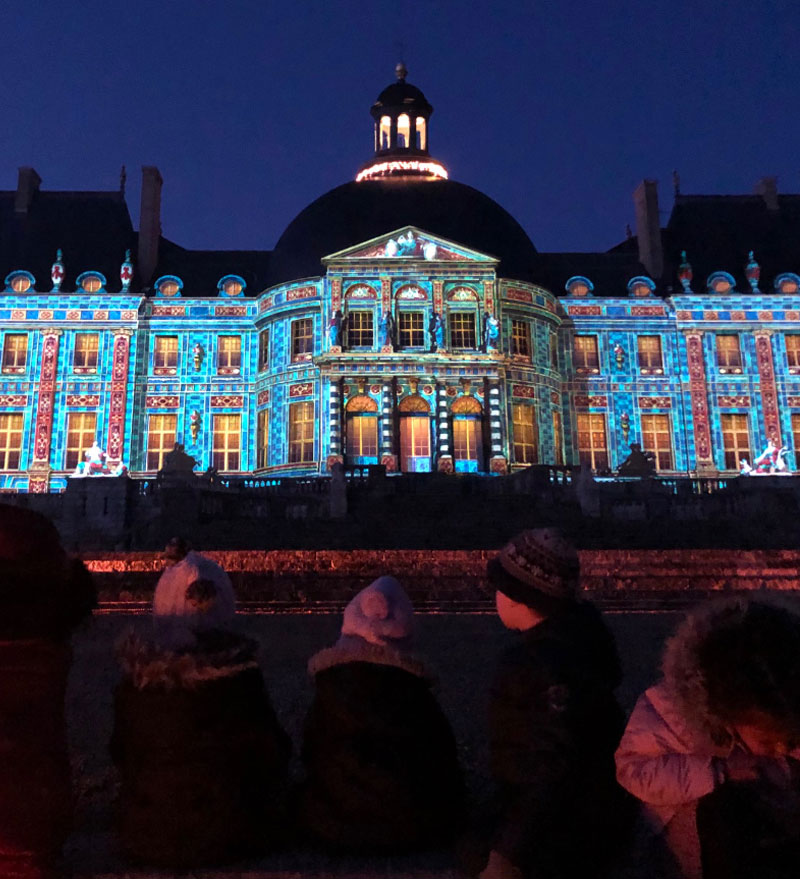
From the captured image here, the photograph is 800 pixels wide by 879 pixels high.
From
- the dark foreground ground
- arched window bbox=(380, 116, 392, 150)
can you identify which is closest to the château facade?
arched window bbox=(380, 116, 392, 150)

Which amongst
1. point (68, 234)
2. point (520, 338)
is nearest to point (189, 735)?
point (520, 338)

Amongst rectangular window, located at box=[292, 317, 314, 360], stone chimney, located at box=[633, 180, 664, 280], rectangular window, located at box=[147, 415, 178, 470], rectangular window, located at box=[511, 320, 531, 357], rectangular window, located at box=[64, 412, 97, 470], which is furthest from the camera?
stone chimney, located at box=[633, 180, 664, 280]

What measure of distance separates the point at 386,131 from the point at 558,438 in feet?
56.2

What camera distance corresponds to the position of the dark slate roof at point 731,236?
38062 mm

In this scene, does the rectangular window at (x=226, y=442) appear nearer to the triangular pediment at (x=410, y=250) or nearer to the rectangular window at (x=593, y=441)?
the triangular pediment at (x=410, y=250)

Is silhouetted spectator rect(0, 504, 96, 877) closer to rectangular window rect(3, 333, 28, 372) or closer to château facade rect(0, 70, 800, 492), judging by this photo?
château facade rect(0, 70, 800, 492)

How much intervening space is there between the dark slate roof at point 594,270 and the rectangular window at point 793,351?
669 centimetres

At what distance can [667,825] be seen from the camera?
10.1 ft

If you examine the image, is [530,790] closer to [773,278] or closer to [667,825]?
[667,825]

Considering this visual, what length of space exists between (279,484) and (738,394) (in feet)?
68.9

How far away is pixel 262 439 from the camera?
112 feet

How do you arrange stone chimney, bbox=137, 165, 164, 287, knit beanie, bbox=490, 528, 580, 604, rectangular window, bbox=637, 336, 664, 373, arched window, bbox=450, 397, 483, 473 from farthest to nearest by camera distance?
stone chimney, bbox=137, 165, 164, 287
rectangular window, bbox=637, 336, 664, 373
arched window, bbox=450, 397, 483, 473
knit beanie, bbox=490, 528, 580, 604

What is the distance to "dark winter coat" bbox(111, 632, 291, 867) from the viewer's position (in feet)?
12.3

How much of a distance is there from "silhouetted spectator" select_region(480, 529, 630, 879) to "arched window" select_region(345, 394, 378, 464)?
2823 cm
